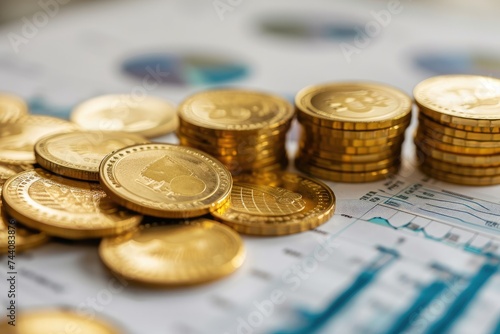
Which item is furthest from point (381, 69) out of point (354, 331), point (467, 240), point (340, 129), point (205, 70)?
point (354, 331)

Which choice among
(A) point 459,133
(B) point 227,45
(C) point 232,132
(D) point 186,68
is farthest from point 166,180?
(B) point 227,45

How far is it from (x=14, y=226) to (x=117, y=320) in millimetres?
285

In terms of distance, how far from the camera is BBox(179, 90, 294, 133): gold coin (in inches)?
51.8

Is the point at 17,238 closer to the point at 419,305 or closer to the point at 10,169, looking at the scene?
the point at 10,169

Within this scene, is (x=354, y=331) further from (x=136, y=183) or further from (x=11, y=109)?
(x=11, y=109)

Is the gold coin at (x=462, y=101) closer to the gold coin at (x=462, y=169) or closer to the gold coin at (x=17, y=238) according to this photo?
the gold coin at (x=462, y=169)

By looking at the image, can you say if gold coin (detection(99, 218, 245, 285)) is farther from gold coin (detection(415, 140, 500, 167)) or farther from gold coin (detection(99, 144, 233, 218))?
gold coin (detection(415, 140, 500, 167))

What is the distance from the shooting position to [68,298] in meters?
0.98

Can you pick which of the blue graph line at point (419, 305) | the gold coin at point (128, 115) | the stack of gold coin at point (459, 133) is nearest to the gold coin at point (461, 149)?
the stack of gold coin at point (459, 133)

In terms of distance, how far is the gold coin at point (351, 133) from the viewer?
1.29 metres

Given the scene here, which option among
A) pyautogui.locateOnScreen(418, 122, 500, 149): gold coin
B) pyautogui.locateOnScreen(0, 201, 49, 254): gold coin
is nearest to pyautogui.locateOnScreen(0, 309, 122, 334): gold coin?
pyautogui.locateOnScreen(0, 201, 49, 254): gold coin

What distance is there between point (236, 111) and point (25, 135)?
17.1 inches

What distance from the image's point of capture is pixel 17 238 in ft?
3.56

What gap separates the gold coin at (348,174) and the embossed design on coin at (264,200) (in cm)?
13
